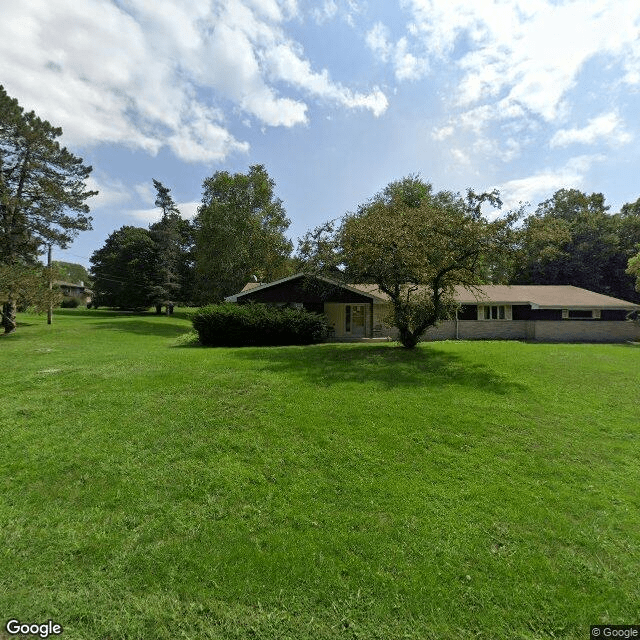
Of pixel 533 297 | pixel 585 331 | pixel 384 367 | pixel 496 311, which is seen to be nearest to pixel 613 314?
pixel 585 331

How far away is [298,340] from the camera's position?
18703 millimetres

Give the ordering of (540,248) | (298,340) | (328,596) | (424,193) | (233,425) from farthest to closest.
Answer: (424,193), (298,340), (540,248), (233,425), (328,596)

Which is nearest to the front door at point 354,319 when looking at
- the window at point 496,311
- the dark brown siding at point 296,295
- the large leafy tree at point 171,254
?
the dark brown siding at point 296,295

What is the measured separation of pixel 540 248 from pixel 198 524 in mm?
14324

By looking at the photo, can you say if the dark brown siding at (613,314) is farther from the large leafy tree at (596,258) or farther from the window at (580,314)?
the large leafy tree at (596,258)

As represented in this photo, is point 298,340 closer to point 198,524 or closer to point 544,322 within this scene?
point 198,524

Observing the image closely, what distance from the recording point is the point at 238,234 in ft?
123

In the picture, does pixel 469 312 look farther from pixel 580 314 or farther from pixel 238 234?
pixel 238 234

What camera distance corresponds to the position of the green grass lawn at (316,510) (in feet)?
10.9

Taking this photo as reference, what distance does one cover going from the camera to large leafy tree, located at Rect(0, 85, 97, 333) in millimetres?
23484

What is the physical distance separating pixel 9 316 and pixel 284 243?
24.8 meters

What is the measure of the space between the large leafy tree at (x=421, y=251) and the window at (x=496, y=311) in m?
10.7

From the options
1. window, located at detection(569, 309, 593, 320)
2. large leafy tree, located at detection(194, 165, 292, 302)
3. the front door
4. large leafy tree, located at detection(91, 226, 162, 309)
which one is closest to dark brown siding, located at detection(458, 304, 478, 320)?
window, located at detection(569, 309, 593, 320)

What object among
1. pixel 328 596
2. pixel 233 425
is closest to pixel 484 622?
pixel 328 596
